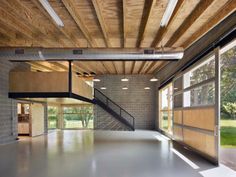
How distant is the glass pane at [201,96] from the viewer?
235 inches

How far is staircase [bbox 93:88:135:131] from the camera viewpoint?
14.7m

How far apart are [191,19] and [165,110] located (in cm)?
809

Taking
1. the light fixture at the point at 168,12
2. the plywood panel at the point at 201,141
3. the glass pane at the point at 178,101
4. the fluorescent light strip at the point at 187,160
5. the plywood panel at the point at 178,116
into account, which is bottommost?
the fluorescent light strip at the point at 187,160

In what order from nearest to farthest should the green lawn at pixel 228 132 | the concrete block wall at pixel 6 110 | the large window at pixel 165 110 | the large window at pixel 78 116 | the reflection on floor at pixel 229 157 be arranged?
the reflection on floor at pixel 229 157
the green lawn at pixel 228 132
the concrete block wall at pixel 6 110
the large window at pixel 165 110
the large window at pixel 78 116

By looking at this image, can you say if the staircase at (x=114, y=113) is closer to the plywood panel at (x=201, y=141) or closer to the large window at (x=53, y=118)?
the large window at (x=53, y=118)

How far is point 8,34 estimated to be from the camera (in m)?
6.43

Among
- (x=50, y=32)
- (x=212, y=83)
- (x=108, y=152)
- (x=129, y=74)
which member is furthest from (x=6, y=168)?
(x=129, y=74)

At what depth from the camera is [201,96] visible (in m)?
6.79

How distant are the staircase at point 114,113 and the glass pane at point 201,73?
23.1 ft

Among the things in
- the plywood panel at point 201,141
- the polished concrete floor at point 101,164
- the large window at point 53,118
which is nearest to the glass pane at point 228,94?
the plywood panel at point 201,141

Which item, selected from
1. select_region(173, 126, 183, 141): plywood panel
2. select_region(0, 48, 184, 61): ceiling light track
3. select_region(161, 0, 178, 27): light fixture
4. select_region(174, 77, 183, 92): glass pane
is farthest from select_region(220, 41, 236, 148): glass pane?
select_region(174, 77, 183, 92): glass pane

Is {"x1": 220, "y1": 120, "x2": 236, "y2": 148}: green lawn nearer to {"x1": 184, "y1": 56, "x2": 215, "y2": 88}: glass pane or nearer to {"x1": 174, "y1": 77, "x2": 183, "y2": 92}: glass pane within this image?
{"x1": 184, "y1": 56, "x2": 215, "y2": 88}: glass pane

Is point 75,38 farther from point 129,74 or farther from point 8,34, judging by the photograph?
point 129,74

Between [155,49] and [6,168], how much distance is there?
486cm
